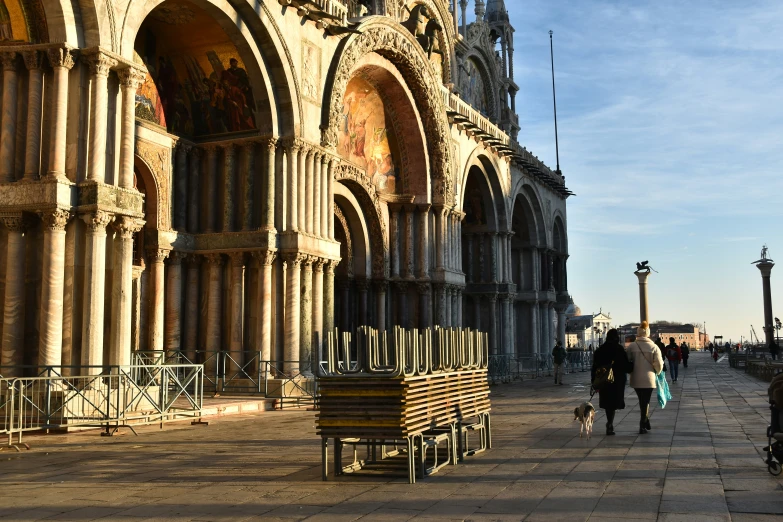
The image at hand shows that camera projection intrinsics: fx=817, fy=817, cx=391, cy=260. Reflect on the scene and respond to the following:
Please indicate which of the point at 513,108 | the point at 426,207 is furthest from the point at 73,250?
the point at 513,108

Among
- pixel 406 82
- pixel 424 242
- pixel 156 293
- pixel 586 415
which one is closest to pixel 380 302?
pixel 424 242

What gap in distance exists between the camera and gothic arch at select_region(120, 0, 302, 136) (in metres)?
19.1

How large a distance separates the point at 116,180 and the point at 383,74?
45.6 feet

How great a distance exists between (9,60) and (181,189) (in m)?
6.53

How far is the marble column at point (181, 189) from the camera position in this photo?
20.5 metres

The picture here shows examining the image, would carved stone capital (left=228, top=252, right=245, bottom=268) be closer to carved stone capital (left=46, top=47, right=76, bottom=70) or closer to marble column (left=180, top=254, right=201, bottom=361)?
marble column (left=180, top=254, right=201, bottom=361)

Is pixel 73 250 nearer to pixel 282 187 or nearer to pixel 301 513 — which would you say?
pixel 282 187

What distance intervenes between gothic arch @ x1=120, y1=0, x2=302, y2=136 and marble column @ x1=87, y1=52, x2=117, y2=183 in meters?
4.33

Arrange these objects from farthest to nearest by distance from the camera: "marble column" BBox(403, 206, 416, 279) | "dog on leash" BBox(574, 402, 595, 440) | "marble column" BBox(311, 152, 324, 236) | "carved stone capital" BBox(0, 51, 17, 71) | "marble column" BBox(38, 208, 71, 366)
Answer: "marble column" BBox(403, 206, 416, 279)
"marble column" BBox(311, 152, 324, 236)
"carved stone capital" BBox(0, 51, 17, 71)
"marble column" BBox(38, 208, 71, 366)
"dog on leash" BBox(574, 402, 595, 440)

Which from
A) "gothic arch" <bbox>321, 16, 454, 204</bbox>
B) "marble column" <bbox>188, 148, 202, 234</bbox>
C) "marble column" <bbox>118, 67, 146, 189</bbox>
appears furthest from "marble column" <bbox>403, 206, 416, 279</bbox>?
"marble column" <bbox>118, 67, 146, 189</bbox>

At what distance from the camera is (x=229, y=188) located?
67.9ft

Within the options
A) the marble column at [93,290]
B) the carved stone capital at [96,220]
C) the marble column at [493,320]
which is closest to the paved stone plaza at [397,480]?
the marble column at [93,290]

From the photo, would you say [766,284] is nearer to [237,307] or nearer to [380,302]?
[380,302]

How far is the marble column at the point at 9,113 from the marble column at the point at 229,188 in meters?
6.66
